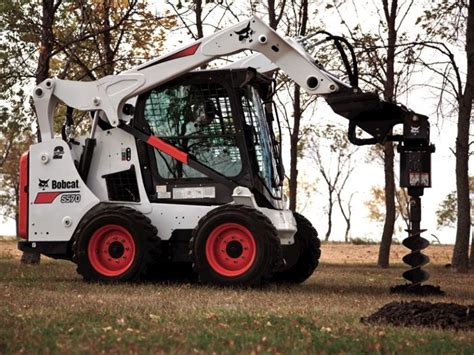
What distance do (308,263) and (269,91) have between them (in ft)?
9.69

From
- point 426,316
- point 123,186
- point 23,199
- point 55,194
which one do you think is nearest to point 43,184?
point 55,194

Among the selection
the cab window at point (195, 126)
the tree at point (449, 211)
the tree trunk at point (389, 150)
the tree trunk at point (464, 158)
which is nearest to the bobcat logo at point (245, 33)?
the cab window at point (195, 126)

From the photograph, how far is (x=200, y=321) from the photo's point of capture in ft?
32.0

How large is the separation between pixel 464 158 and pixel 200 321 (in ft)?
49.2

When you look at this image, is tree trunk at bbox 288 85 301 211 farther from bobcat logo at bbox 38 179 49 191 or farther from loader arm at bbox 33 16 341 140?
bobcat logo at bbox 38 179 49 191

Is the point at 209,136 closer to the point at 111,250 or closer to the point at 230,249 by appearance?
the point at 230,249

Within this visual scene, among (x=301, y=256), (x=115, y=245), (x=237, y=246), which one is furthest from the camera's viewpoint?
(x=301, y=256)

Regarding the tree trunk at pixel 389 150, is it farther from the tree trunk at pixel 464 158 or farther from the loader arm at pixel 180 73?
the loader arm at pixel 180 73

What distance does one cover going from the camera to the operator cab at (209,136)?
1571 centimetres

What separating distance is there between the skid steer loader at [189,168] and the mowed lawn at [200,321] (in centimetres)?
64

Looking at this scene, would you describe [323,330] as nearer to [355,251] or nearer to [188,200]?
[188,200]

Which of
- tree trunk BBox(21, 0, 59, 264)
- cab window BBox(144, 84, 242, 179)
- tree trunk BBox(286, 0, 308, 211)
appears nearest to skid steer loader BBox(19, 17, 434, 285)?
cab window BBox(144, 84, 242, 179)

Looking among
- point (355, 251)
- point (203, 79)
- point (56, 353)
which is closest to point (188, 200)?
point (203, 79)

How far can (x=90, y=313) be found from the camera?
1038 cm
